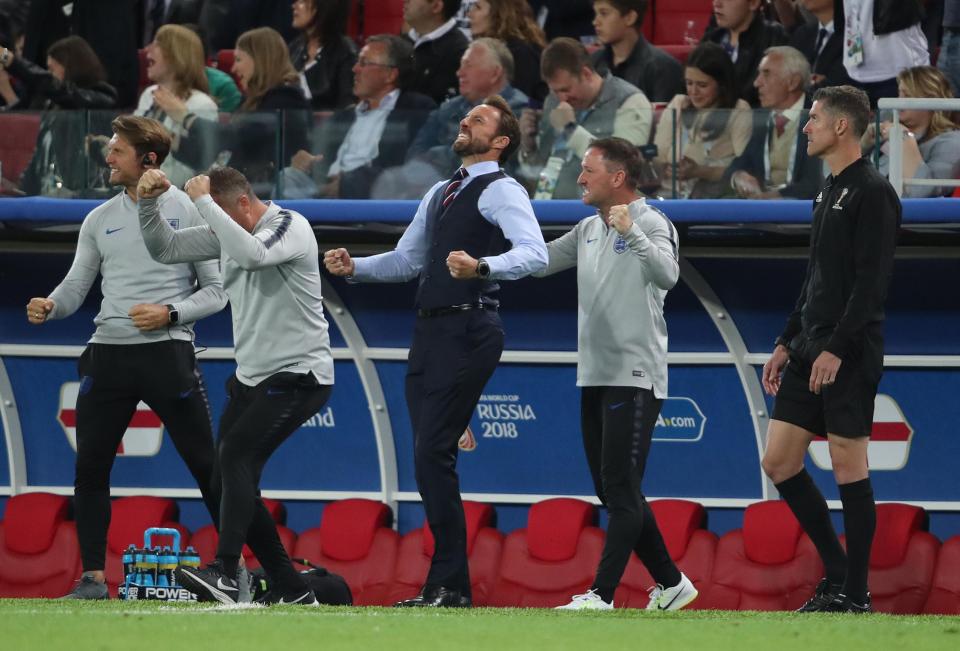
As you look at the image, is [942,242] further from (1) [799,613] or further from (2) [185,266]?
(2) [185,266]

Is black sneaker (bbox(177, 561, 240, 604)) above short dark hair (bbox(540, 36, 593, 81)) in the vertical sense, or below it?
below

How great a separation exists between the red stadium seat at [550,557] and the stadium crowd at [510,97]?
158 centimetres

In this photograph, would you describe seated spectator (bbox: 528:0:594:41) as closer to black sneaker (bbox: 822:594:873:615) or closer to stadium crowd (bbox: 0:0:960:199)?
stadium crowd (bbox: 0:0:960:199)

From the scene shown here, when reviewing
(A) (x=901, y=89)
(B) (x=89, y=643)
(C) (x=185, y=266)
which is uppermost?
(A) (x=901, y=89)

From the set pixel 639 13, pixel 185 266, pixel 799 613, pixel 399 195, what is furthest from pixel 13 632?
pixel 639 13

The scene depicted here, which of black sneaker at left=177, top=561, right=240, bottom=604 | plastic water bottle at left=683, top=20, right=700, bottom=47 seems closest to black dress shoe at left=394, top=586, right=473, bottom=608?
black sneaker at left=177, top=561, right=240, bottom=604

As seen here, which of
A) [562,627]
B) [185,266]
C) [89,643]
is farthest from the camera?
[185,266]

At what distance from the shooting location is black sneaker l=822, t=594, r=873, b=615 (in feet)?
22.9

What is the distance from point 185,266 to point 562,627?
2.58m

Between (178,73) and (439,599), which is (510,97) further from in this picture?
(439,599)

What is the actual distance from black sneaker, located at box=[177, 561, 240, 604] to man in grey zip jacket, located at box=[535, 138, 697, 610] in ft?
4.17

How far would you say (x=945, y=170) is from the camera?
8328mm

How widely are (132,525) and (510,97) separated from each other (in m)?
2.98

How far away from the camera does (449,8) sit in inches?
414
